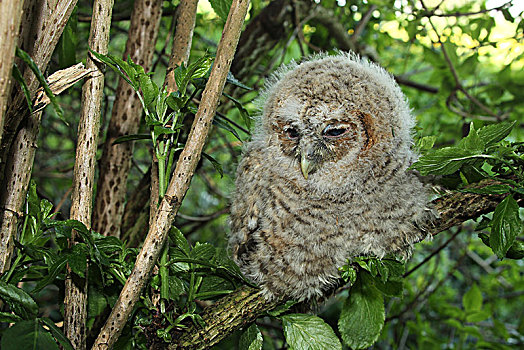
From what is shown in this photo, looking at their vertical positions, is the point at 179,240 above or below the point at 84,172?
below

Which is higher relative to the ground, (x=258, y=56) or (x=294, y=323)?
(x=258, y=56)

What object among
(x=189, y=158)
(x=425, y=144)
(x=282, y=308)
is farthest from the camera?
(x=425, y=144)

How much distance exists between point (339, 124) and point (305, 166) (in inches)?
6.1

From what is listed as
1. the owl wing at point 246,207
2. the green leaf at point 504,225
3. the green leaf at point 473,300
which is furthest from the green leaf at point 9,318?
the green leaf at point 473,300

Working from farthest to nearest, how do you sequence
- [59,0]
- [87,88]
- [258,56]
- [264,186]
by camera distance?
[258,56]
[264,186]
[87,88]
[59,0]

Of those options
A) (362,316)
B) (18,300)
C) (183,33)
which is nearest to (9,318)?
(18,300)

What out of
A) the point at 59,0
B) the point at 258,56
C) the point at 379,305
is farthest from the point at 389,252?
Answer: the point at 258,56

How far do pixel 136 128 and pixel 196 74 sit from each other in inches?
26.5

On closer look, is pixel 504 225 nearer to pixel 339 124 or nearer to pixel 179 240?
pixel 339 124

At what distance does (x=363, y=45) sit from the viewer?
7.66ft

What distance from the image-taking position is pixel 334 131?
1241 mm

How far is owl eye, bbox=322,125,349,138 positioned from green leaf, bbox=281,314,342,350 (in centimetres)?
51

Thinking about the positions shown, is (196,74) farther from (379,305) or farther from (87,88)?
(379,305)

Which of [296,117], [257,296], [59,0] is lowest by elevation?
[257,296]
